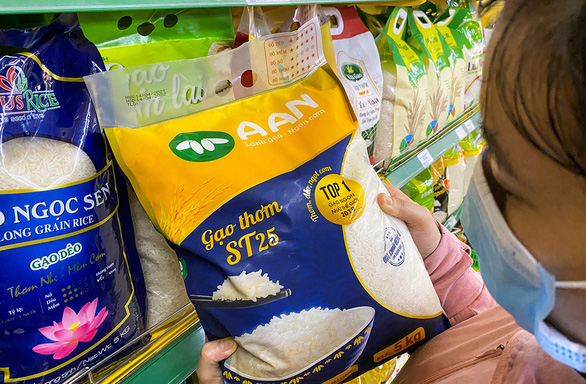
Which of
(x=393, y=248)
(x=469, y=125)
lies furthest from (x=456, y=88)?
(x=393, y=248)

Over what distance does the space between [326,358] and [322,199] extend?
0.23m

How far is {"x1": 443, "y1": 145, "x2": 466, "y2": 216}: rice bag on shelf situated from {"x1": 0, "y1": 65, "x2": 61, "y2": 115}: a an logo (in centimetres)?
160

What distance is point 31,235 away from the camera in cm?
49

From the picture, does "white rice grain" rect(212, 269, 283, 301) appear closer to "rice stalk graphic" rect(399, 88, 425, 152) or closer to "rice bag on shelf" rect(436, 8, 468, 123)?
"rice stalk graphic" rect(399, 88, 425, 152)

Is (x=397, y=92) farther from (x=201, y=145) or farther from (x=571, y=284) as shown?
(x=571, y=284)

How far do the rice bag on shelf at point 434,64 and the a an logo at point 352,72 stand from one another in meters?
0.30

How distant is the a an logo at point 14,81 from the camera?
1.58ft

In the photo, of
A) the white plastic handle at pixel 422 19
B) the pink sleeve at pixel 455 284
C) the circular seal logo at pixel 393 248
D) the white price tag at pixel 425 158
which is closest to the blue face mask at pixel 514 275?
the circular seal logo at pixel 393 248

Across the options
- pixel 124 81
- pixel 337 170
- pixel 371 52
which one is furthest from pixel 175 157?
pixel 371 52

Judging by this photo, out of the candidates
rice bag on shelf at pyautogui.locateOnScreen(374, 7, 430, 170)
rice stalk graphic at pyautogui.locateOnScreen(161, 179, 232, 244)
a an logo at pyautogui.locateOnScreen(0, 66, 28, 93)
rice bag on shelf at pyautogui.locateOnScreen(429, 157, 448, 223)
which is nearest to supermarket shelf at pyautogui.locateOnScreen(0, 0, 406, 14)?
a an logo at pyautogui.locateOnScreen(0, 66, 28, 93)

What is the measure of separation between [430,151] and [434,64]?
257mm

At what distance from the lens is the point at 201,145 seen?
59 centimetres

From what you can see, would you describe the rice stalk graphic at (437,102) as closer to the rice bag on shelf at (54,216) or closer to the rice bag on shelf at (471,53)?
the rice bag on shelf at (471,53)

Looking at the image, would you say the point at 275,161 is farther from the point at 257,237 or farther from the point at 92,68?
the point at 92,68
